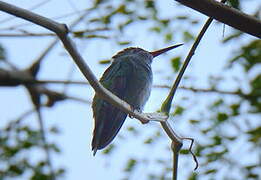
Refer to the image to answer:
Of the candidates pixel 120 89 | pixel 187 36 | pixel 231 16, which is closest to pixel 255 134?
pixel 187 36

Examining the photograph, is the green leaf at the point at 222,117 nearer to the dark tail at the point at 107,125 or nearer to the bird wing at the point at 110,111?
the bird wing at the point at 110,111

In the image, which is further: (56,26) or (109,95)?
(109,95)

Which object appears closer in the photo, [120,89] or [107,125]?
[107,125]

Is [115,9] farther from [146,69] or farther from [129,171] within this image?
[129,171]

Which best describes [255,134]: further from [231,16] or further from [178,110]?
[231,16]

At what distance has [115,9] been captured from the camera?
4.95m

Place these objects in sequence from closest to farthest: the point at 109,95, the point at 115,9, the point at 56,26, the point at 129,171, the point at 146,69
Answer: the point at 56,26 < the point at 109,95 < the point at 146,69 < the point at 115,9 < the point at 129,171

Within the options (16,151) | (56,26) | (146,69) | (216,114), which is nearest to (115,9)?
(146,69)

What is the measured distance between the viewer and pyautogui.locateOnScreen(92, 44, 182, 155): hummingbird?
3.99 meters

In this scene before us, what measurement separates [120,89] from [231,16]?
2237 millimetres

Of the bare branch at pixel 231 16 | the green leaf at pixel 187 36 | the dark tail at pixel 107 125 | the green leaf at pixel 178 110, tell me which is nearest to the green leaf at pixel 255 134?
the green leaf at pixel 178 110

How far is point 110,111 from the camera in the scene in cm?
412

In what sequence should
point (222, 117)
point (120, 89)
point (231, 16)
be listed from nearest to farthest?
point (231, 16)
point (120, 89)
point (222, 117)

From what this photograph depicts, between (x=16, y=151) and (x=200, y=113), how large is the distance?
2024mm
